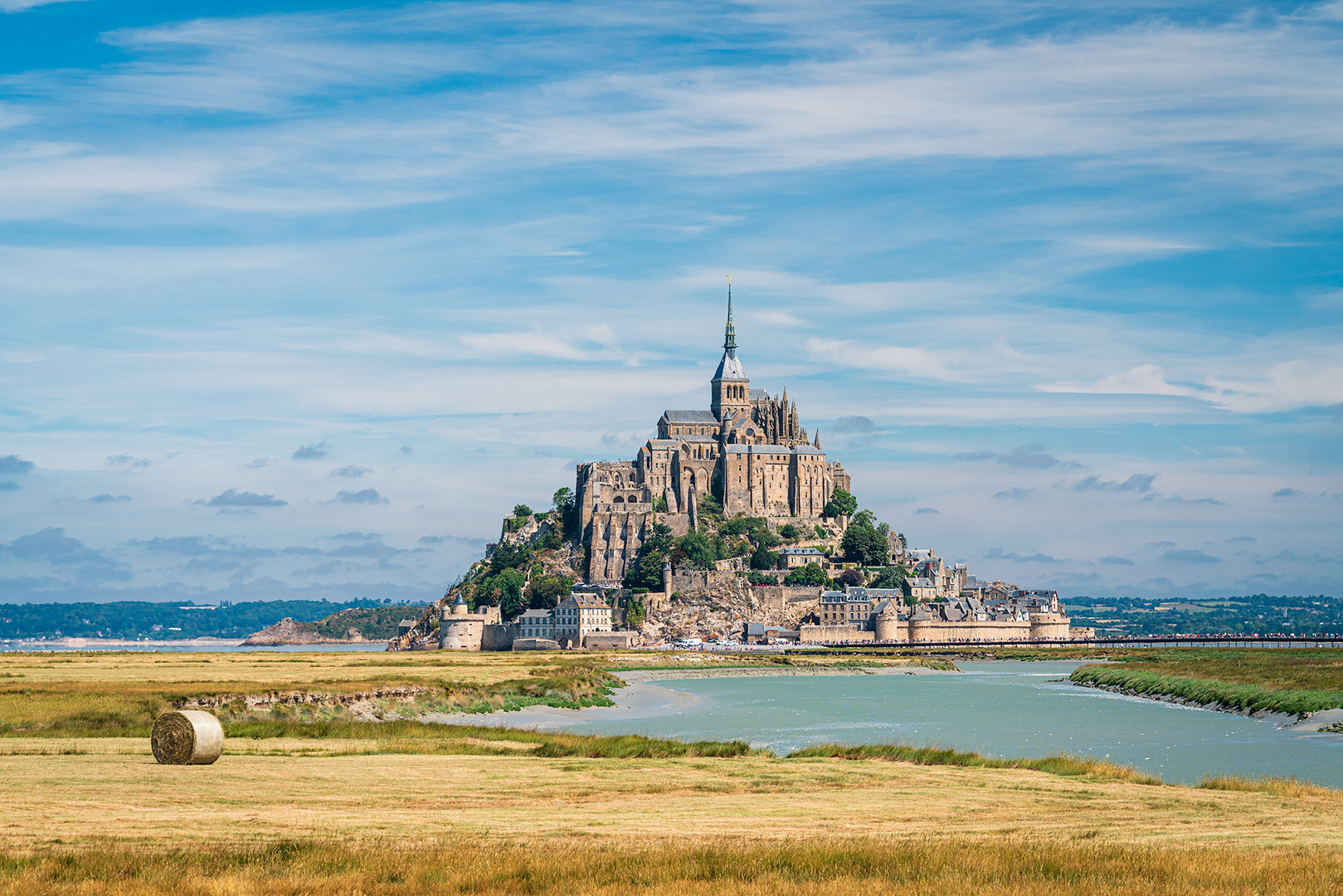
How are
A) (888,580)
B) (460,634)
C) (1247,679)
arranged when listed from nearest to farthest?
(1247,679) < (460,634) < (888,580)

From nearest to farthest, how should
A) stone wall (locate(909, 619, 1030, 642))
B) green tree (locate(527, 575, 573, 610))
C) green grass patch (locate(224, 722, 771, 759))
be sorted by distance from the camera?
1. green grass patch (locate(224, 722, 771, 759))
2. green tree (locate(527, 575, 573, 610))
3. stone wall (locate(909, 619, 1030, 642))

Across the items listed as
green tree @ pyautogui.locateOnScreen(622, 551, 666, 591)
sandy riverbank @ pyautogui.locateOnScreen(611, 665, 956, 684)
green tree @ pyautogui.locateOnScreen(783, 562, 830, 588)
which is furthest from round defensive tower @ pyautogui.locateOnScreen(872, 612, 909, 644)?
sandy riverbank @ pyautogui.locateOnScreen(611, 665, 956, 684)

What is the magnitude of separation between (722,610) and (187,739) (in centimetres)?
13328

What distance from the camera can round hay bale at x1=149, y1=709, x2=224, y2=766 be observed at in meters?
27.5

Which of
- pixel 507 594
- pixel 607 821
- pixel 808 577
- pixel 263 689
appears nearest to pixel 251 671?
pixel 263 689

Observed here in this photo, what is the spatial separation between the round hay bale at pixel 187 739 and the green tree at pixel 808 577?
137605 mm

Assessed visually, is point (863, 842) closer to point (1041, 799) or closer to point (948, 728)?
point (1041, 799)

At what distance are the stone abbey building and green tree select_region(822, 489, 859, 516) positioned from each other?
3.21 feet

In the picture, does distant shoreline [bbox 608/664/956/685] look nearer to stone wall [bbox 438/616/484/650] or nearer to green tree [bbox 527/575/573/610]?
green tree [bbox 527/575/573/610]

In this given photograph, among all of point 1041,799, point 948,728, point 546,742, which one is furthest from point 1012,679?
point 1041,799

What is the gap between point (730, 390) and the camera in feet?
623

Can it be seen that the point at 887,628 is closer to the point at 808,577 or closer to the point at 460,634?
the point at 808,577

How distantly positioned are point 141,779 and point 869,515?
164m

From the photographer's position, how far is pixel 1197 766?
119 feet
